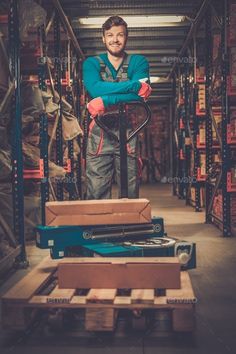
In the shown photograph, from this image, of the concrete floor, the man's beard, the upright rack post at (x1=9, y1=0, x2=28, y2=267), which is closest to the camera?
the concrete floor

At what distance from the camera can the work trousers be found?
4844 mm

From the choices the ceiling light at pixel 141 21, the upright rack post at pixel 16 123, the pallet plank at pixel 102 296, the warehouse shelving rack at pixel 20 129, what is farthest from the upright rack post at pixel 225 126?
the pallet plank at pixel 102 296

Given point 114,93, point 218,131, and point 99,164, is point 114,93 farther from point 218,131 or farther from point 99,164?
point 218,131

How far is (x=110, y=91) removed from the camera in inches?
172

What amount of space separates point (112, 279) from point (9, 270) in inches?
82.2

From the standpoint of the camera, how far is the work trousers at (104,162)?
4.84 meters

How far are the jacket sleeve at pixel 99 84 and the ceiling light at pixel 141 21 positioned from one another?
558 centimetres

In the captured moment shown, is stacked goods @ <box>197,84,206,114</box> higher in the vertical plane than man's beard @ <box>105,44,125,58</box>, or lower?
lower

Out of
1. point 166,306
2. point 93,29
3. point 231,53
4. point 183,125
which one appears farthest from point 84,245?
point 183,125

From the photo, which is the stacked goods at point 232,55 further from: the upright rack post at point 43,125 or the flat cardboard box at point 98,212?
the flat cardboard box at point 98,212

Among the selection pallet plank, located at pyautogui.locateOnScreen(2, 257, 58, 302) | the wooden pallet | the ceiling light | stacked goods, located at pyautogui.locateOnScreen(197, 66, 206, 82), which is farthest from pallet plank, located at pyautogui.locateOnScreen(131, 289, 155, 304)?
stacked goods, located at pyautogui.locateOnScreen(197, 66, 206, 82)

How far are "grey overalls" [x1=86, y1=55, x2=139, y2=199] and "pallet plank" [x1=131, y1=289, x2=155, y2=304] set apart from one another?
Result: 5.45 ft

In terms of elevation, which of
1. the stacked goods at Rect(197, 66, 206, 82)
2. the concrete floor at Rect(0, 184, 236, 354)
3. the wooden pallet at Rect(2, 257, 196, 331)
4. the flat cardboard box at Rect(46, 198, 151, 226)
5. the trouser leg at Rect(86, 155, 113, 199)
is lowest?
the concrete floor at Rect(0, 184, 236, 354)

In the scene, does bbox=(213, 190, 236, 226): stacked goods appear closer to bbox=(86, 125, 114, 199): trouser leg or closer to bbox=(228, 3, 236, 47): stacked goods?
bbox=(228, 3, 236, 47): stacked goods
